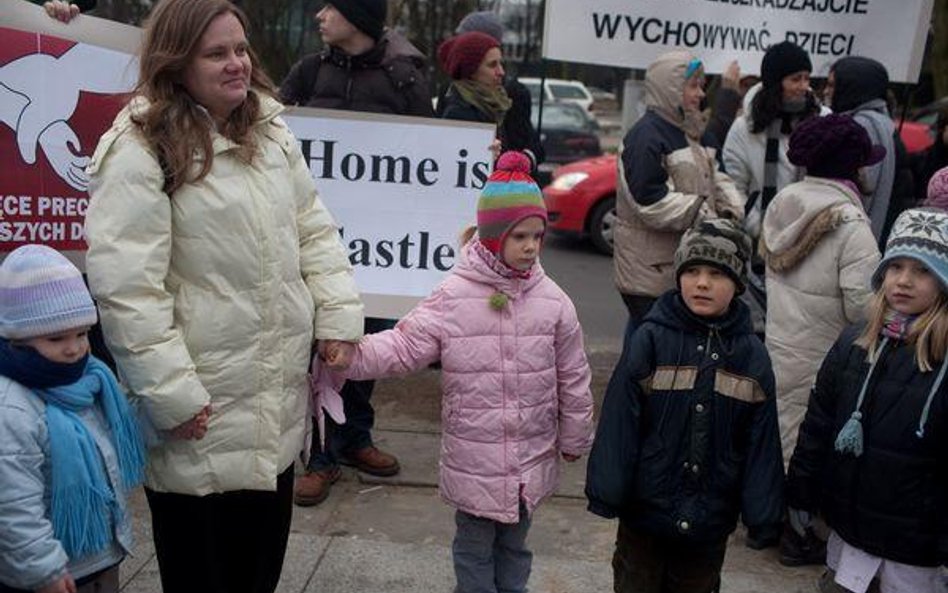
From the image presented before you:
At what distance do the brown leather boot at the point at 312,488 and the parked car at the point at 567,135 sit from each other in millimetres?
13719

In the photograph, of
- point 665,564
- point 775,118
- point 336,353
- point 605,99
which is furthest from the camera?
point 605,99

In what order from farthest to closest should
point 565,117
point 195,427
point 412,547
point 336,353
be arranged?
point 565,117 → point 412,547 → point 336,353 → point 195,427

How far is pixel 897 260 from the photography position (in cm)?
291

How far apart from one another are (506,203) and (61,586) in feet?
5.03

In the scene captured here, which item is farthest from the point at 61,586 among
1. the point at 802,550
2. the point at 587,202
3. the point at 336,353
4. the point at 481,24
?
the point at 587,202

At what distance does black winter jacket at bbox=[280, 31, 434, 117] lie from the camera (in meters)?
4.31

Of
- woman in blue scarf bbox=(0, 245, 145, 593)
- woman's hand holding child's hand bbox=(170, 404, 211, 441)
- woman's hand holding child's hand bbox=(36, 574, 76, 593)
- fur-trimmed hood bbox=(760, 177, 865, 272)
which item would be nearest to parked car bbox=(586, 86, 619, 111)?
fur-trimmed hood bbox=(760, 177, 865, 272)

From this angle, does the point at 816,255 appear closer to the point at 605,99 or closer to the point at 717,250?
the point at 717,250

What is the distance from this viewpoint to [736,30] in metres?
5.44

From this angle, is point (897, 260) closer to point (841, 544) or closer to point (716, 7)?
point (841, 544)

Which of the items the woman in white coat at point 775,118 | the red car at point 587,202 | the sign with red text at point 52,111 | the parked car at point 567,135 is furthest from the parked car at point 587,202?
the sign with red text at point 52,111

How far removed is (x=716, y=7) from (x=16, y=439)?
4230 millimetres

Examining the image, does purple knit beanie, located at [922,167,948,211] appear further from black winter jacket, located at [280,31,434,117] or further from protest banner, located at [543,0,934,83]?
black winter jacket, located at [280,31,434,117]

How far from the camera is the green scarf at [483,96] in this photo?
4633 millimetres
